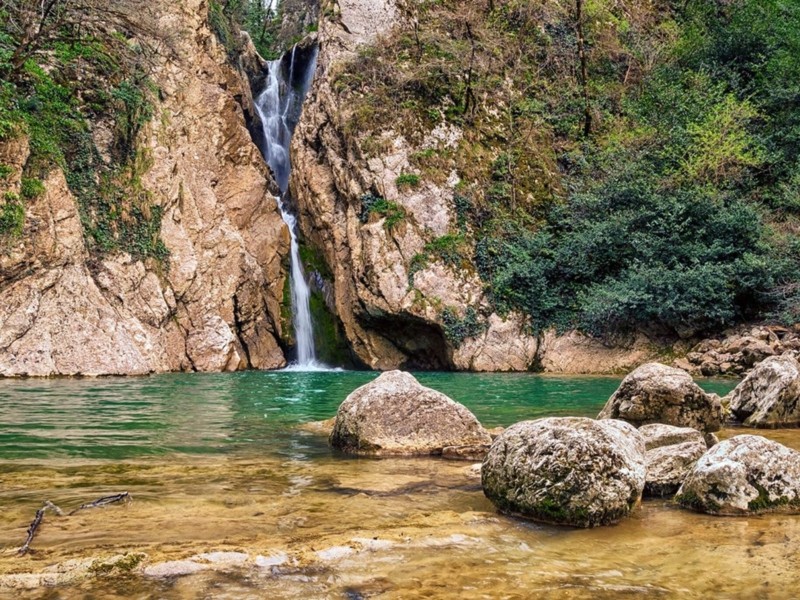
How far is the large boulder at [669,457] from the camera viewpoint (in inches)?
222

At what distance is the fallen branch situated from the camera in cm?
463

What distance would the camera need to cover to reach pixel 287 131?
32.7m

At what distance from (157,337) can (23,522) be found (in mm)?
18496

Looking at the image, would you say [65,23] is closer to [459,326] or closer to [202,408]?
[202,408]

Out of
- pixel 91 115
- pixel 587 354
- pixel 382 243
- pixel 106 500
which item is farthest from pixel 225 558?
pixel 91 115

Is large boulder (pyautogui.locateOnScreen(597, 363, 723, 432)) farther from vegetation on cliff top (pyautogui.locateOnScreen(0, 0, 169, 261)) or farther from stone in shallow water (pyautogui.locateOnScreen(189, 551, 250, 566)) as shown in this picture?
vegetation on cliff top (pyautogui.locateOnScreen(0, 0, 169, 261))

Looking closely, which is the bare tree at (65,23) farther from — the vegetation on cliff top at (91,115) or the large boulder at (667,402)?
the large boulder at (667,402)

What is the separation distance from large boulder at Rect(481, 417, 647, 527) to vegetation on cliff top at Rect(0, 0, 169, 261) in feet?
62.1

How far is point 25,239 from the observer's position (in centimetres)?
1895

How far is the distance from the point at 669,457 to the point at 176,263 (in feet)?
69.5

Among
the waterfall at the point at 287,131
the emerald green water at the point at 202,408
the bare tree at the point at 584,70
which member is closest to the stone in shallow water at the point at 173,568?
the emerald green water at the point at 202,408

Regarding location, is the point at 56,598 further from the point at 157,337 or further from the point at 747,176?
the point at 747,176

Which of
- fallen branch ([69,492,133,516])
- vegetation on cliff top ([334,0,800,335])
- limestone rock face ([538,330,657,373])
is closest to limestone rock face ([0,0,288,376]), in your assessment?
vegetation on cliff top ([334,0,800,335])

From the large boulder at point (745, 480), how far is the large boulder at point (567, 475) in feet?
1.58
